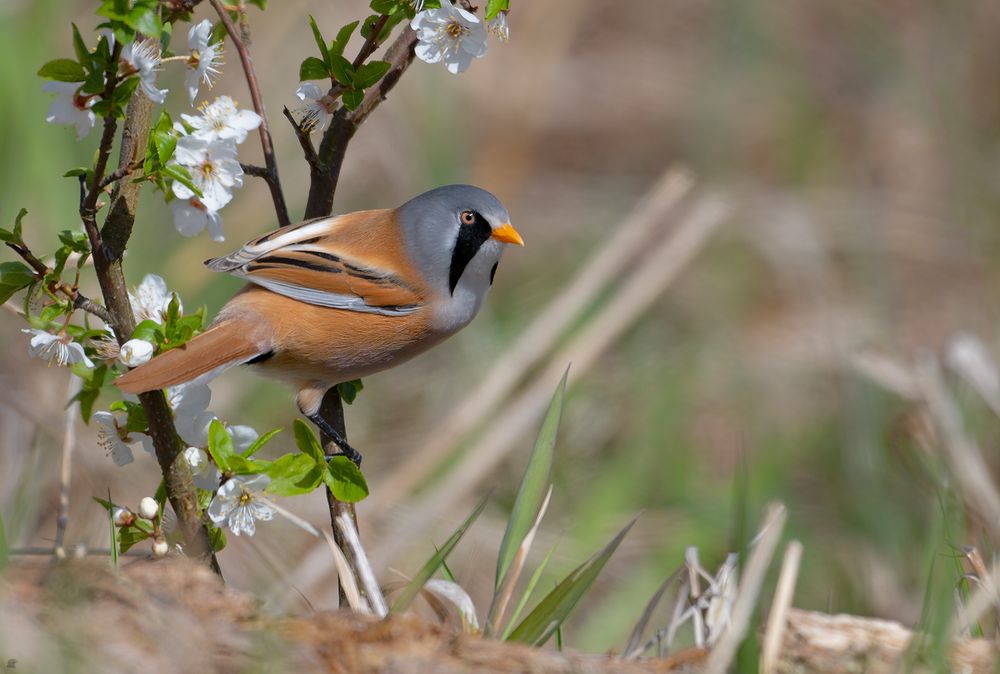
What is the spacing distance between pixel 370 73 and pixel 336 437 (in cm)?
89

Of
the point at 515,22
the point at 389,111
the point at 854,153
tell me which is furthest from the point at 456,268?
the point at 854,153

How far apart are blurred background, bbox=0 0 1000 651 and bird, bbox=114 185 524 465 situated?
47 cm

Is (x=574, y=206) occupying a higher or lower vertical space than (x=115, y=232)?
higher

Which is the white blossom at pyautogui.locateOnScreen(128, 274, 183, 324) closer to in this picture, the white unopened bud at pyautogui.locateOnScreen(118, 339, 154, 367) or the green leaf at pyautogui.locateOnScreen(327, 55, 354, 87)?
the white unopened bud at pyautogui.locateOnScreen(118, 339, 154, 367)

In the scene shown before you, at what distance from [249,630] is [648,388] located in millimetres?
4125

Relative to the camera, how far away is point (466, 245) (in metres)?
3.33

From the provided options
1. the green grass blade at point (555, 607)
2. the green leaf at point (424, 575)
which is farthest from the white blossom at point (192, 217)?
the green grass blade at point (555, 607)

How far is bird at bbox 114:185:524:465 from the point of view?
299cm

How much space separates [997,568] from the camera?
236 centimetres

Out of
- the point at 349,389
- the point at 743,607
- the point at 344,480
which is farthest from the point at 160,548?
the point at 743,607

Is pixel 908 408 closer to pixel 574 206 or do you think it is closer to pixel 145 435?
pixel 574 206

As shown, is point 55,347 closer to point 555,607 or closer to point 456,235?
point 555,607

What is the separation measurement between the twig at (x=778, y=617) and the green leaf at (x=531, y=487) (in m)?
0.51

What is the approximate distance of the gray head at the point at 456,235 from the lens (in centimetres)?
324
